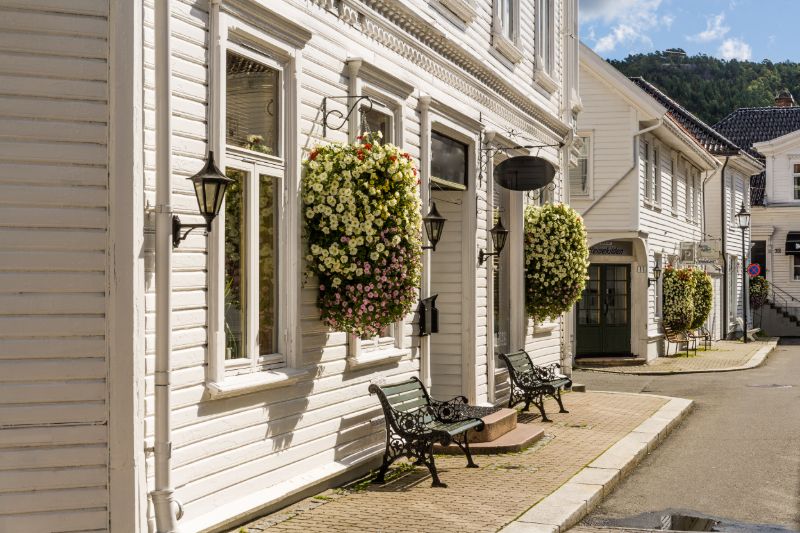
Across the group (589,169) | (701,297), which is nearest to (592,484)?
(589,169)

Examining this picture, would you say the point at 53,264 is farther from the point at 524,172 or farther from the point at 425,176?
the point at 524,172

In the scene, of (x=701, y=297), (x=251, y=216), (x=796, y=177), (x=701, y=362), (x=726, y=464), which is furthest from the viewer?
(x=796, y=177)

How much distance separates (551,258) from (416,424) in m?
6.89

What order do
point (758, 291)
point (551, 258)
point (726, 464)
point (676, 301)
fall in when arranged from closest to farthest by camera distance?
point (726, 464), point (551, 258), point (676, 301), point (758, 291)

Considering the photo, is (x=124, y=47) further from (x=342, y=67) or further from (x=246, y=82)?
(x=342, y=67)

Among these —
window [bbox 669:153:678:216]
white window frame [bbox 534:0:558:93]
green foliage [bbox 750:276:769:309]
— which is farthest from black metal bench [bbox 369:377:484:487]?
green foliage [bbox 750:276:769:309]

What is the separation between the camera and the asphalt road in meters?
9.21

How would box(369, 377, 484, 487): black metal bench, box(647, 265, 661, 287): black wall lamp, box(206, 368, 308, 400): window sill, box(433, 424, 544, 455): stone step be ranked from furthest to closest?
box(647, 265, 661, 287): black wall lamp → box(433, 424, 544, 455): stone step → box(369, 377, 484, 487): black metal bench → box(206, 368, 308, 400): window sill

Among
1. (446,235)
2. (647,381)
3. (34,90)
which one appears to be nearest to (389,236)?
(34,90)

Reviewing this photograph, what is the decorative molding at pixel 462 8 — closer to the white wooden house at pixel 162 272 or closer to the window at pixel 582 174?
the white wooden house at pixel 162 272

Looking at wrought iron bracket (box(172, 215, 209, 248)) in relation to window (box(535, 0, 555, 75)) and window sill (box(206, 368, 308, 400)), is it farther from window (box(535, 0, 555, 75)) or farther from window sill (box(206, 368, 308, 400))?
window (box(535, 0, 555, 75))

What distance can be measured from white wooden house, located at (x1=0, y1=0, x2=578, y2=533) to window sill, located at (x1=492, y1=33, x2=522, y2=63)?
4.43 m

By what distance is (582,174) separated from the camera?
27.0m

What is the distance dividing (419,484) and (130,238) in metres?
4.11
